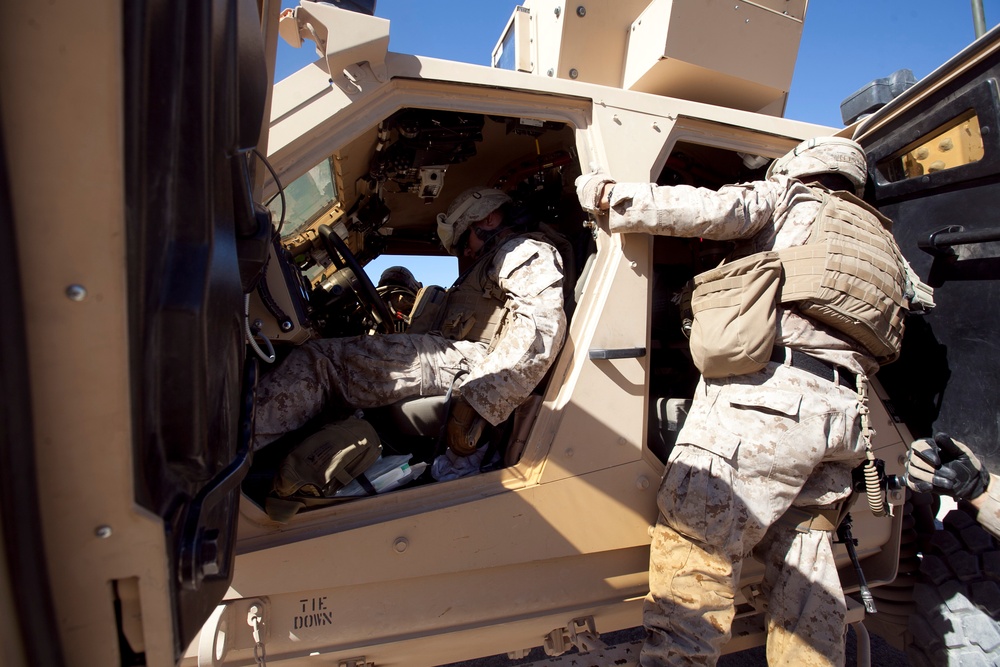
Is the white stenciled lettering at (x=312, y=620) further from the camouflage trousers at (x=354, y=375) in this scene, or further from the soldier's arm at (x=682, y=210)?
the soldier's arm at (x=682, y=210)

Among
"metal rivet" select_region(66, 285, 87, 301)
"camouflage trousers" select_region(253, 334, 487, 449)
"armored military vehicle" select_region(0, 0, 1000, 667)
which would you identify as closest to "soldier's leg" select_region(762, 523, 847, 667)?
"armored military vehicle" select_region(0, 0, 1000, 667)

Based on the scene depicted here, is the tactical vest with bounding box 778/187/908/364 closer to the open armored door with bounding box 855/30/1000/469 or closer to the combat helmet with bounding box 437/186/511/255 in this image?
the open armored door with bounding box 855/30/1000/469

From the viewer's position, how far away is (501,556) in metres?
1.55

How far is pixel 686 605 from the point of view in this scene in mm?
1539

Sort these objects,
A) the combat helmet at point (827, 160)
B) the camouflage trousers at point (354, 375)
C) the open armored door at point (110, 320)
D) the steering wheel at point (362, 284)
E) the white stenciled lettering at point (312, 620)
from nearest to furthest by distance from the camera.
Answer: the open armored door at point (110, 320) → the white stenciled lettering at point (312, 620) → the camouflage trousers at point (354, 375) → the combat helmet at point (827, 160) → the steering wheel at point (362, 284)

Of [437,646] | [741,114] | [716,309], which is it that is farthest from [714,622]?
[741,114]

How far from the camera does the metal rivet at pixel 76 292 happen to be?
67 centimetres

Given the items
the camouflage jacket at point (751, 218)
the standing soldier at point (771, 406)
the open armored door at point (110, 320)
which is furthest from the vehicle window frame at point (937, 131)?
the open armored door at point (110, 320)

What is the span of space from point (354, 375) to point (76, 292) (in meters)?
1.13

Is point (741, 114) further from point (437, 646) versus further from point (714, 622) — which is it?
point (437, 646)

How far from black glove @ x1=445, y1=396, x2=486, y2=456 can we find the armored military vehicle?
0.09 m

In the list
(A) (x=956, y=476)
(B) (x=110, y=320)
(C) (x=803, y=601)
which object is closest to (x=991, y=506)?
(A) (x=956, y=476)

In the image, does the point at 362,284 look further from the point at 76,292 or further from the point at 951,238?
the point at 951,238

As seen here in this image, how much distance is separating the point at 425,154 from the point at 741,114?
3.71 feet
